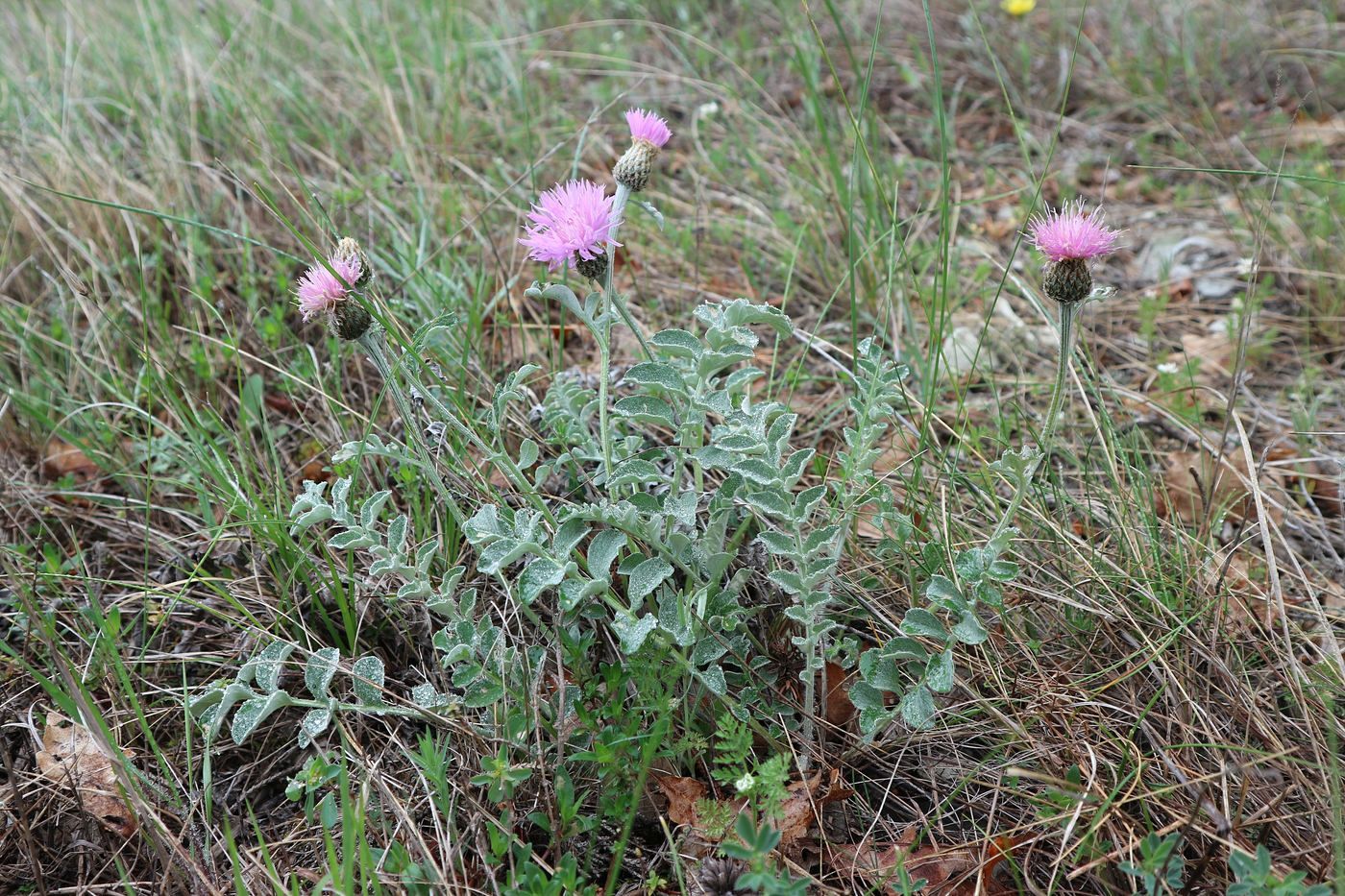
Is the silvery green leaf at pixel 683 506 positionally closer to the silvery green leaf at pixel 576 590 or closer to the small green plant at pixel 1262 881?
the silvery green leaf at pixel 576 590

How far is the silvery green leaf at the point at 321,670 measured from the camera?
1519 mm

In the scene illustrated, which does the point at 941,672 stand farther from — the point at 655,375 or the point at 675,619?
the point at 655,375

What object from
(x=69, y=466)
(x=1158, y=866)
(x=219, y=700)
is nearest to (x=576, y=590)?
(x=219, y=700)

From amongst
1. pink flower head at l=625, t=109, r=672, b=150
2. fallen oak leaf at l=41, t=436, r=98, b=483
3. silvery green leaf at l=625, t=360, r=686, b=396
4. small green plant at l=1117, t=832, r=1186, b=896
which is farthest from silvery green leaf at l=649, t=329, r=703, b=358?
fallen oak leaf at l=41, t=436, r=98, b=483

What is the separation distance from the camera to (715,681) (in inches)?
57.8

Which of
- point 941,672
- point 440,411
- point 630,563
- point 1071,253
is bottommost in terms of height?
point 941,672

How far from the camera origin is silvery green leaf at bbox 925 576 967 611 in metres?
1.42

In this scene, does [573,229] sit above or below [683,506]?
above

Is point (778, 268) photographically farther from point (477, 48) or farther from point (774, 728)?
point (477, 48)

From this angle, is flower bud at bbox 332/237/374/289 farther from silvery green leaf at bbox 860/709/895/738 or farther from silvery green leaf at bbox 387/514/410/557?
silvery green leaf at bbox 860/709/895/738

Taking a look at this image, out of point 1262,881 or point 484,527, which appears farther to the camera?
point 484,527

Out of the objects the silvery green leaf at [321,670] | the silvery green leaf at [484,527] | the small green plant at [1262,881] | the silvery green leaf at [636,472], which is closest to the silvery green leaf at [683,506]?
the silvery green leaf at [636,472]

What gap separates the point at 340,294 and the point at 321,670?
604 millimetres

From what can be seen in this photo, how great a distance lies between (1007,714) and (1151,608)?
339 mm
